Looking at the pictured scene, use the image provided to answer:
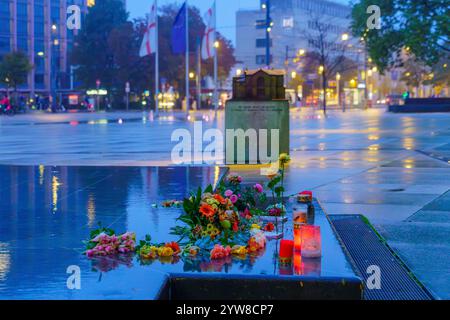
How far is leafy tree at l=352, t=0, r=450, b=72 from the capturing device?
38562 millimetres

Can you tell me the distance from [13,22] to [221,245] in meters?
107

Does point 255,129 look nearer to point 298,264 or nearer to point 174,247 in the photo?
point 174,247

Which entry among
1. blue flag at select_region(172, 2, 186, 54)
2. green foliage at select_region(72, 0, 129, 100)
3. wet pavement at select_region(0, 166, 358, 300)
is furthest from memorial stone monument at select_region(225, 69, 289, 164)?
green foliage at select_region(72, 0, 129, 100)

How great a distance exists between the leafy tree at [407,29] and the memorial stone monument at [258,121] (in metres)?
21.1

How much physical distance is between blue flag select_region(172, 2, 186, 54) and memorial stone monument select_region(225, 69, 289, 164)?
36.1m

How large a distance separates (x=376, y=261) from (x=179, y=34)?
47650 mm

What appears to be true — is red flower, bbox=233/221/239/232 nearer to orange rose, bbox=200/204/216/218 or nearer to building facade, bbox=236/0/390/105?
orange rose, bbox=200/204/216/218

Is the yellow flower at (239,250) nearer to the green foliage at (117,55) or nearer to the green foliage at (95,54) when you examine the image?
the green foliage at (117,55)

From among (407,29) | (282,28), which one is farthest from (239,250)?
(282,28)

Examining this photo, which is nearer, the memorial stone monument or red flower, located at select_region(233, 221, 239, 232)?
red flower, located at select_region(233, 221, 239, 232)

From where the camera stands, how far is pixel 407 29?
39906mm

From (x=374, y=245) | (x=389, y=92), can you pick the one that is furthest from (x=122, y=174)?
(x=389, y=92)

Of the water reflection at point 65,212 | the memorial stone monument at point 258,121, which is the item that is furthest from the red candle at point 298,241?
the memorial stone monument at point 258,121
